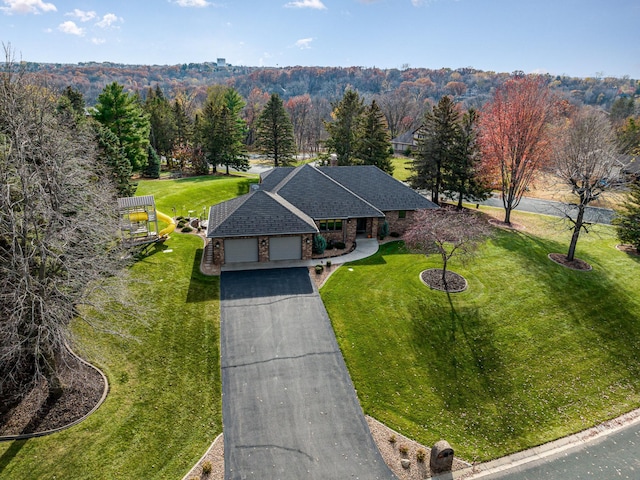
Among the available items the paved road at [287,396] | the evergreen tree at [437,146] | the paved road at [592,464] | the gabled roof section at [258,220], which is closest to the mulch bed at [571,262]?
the paved road at [592,464]

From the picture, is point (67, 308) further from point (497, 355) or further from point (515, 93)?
point (515, 93)

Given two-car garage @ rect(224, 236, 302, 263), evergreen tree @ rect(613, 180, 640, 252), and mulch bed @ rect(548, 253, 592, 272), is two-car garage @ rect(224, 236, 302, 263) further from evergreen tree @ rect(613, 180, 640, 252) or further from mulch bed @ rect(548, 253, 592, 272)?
evergreen tree @ rect(613, 180, 640, 252)

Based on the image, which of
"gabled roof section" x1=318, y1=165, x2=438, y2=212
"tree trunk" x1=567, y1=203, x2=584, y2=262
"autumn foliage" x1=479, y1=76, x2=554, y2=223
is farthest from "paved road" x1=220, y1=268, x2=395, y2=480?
"autumn foliage" x1=479, y1=76, x2=554, y2=223

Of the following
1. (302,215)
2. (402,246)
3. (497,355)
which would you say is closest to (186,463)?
(497,355)

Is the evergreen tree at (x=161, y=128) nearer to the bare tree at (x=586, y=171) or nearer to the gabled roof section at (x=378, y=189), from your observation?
the gabled roof section at (x=378, y=189)

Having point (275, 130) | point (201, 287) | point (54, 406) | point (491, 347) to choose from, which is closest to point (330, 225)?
point (201, 287)

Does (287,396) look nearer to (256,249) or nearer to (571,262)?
(256,249)
